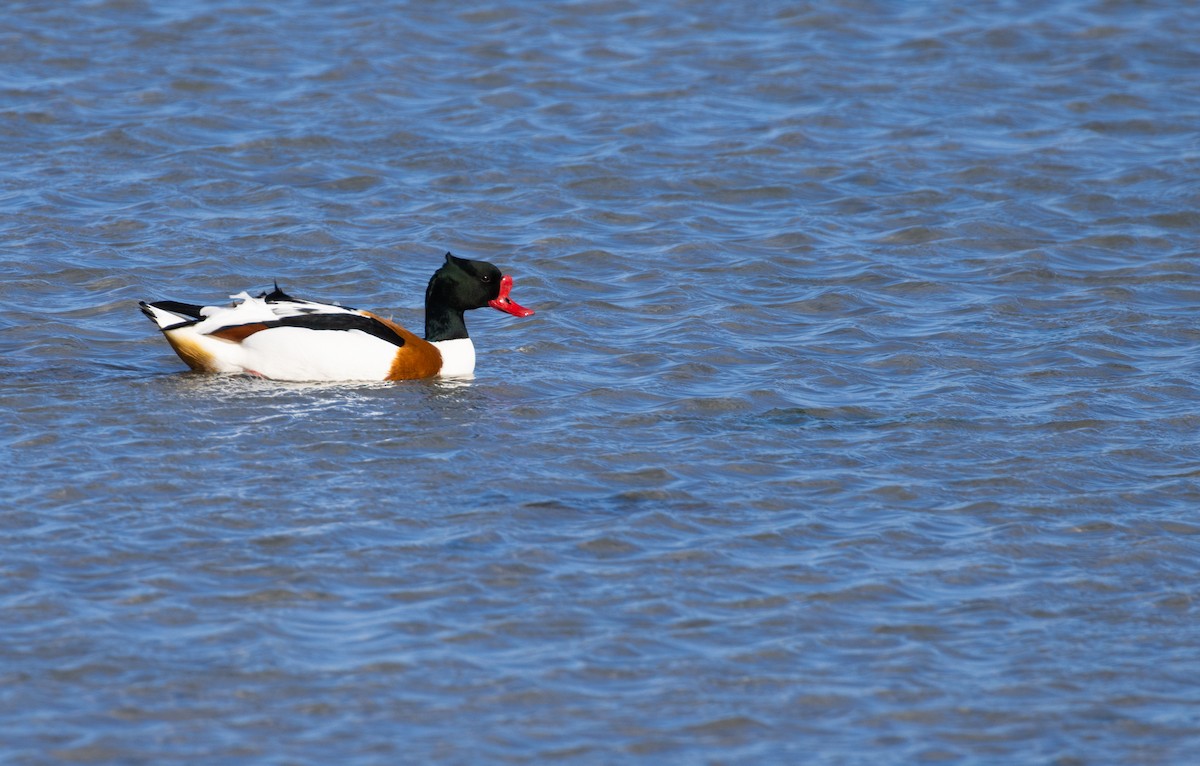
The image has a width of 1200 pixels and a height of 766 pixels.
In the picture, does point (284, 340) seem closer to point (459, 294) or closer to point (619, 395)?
point (459, 294)

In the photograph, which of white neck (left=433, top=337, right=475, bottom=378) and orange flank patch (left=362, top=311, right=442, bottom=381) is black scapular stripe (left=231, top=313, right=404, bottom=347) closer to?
orange flank patch (left=362, top=311, right=442, bottom=381)

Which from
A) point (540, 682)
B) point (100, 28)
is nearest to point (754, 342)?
point (540, 682)

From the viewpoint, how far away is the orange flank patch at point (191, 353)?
10367 millimetres

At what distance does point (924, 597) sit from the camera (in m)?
7.48

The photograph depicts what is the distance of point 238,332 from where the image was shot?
34.0 ft

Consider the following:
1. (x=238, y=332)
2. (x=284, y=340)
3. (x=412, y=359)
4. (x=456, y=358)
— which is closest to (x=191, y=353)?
(x=238, y=332)

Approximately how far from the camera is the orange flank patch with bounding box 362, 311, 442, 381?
1066cm

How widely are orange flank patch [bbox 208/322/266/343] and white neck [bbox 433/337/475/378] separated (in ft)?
3.85

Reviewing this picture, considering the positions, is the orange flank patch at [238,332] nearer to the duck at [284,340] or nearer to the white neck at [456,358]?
the duck at [284,340]

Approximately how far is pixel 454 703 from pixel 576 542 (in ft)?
5.38

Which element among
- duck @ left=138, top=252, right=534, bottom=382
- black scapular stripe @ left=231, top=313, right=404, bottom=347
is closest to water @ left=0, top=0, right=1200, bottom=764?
duck @ left=138, top=252, right=534, bottom=382

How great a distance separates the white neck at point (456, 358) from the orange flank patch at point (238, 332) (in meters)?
1.17

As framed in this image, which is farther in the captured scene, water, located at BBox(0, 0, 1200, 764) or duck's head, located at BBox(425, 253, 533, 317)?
duck's head, located at BBox(425, 253, 533, 317)

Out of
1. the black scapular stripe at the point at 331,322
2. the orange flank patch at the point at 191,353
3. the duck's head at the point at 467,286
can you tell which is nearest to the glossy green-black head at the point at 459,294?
the duck's head at the point at 467,286
